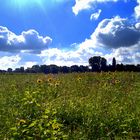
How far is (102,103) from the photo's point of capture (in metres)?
11.8

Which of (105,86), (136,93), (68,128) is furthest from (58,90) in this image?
(68,128)

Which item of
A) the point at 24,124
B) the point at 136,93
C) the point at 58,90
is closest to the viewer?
the point at 24,124

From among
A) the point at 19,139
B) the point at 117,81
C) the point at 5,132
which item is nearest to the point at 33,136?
the point at 19,139

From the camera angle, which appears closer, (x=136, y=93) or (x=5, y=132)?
(x=5, y=132)

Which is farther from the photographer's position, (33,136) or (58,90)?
(58,90)

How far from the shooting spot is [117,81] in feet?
54.0

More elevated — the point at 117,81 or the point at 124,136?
the point at 117,81

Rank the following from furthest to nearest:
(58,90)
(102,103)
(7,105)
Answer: (58,90), (7,105), (102,103)

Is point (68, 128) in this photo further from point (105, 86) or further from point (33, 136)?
point (105, 86)

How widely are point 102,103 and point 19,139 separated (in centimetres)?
452

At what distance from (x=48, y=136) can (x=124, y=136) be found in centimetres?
240

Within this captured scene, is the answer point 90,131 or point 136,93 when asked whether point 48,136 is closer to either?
point 90,131

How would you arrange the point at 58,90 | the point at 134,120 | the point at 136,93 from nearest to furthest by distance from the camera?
the point at 134,120, the point at 136,93, the point at 58,90

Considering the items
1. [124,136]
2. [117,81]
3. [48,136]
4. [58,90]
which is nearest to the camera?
[48,136]
